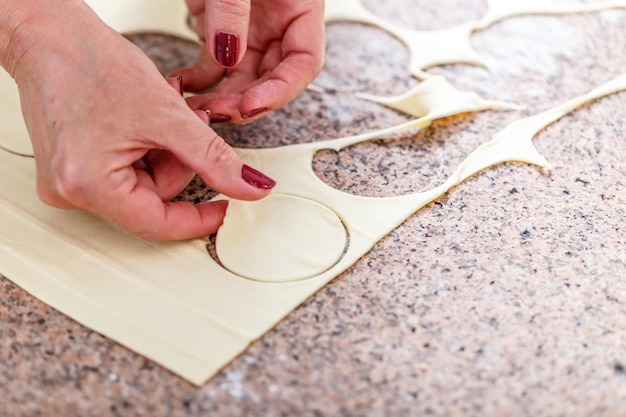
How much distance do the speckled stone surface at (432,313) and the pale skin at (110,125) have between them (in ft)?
0.43

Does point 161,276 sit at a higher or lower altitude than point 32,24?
lower

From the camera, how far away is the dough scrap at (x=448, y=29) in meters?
1.37

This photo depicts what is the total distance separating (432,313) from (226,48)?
0.42m

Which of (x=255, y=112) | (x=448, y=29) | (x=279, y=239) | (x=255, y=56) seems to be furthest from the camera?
(x=448, y=29)

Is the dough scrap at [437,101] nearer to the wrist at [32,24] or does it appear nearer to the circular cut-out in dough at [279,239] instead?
the circular cut-out in dough at [279,239]

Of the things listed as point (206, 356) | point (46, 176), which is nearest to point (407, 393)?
point (206, 356)

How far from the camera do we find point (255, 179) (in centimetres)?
92

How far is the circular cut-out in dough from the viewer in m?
0.93

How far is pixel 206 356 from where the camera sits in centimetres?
83

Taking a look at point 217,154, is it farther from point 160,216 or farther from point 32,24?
point 32,24

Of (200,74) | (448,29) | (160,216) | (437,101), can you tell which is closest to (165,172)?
(160,216)

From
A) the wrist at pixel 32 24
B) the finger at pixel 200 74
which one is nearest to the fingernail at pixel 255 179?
the wrist at pixel 32 24

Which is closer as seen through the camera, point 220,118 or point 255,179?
point 255,179

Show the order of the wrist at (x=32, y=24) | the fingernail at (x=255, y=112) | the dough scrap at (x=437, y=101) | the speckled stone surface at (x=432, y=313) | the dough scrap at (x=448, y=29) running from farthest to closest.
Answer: the dough scrap at (x=448, y=29)
the dough scrap at (x=437, y=101)
the fingernail at (x=255, y=112)
the wrist at (x=32, y=24)
the speckled stone surface at (x=432, y=313)
